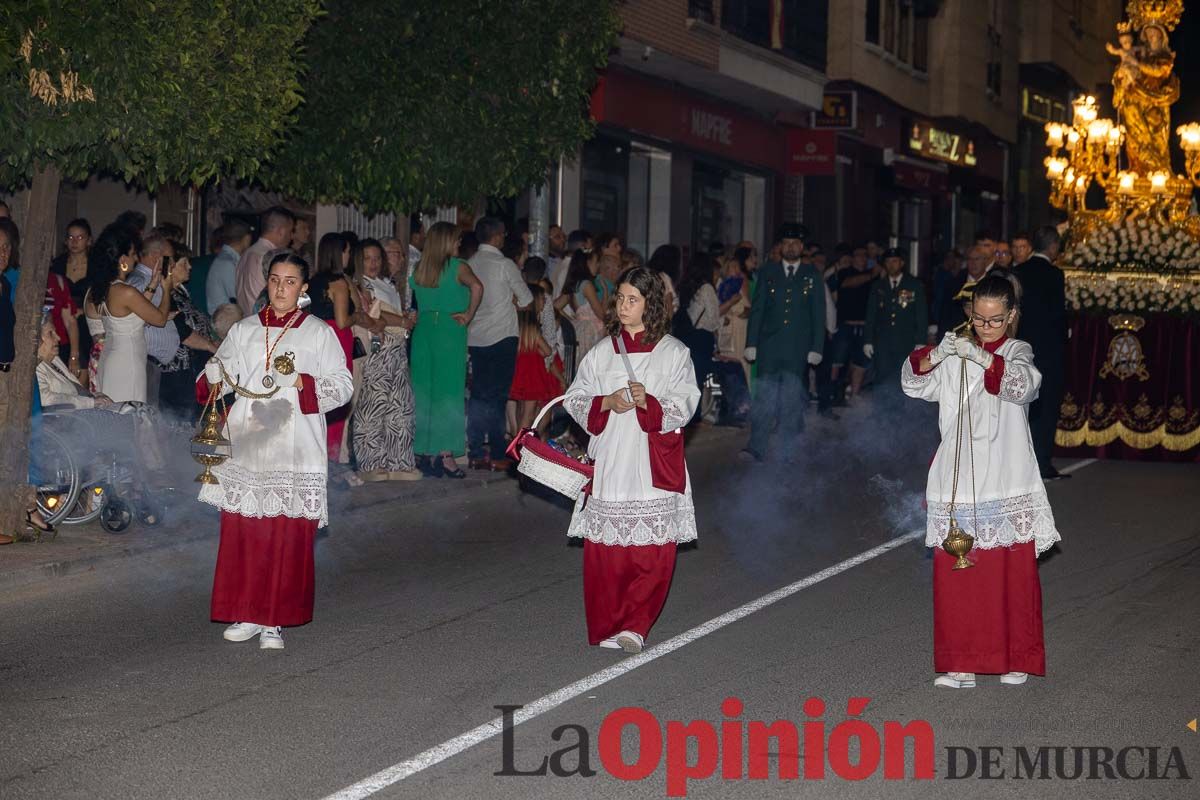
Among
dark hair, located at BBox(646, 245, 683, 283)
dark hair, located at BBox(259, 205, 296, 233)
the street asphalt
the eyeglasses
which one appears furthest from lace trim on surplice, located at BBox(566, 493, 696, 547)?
dark hair, located at BBox(646, 245, 683, 283)

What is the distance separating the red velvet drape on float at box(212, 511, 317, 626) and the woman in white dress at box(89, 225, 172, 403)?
381cm

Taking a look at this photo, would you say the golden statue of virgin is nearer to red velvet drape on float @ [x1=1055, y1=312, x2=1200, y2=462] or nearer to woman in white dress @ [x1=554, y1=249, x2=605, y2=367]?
red velvet drape on float @ [x1=1055, y1=312, x2=1200, y2=462]

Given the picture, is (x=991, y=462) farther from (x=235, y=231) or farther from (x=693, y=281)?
(x=693, y=281)

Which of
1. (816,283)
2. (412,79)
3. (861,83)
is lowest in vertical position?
(816,283)

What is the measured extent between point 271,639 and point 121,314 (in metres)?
4.38

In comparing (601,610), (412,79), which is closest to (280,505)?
(601,610)

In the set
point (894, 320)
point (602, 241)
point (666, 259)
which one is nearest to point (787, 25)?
point (894, 320)

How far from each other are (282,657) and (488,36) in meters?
7.30

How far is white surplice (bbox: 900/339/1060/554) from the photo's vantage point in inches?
290

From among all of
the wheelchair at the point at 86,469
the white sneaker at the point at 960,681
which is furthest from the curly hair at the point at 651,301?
the wheelchair at the point at 86,469

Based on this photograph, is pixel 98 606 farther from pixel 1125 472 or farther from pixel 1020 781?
pixel 1125 472

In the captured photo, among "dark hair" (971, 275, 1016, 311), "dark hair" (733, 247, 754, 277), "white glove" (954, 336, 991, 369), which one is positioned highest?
"dark hair" (733, 247, 754, 277)

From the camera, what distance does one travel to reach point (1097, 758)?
20.6ft

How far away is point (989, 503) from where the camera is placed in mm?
7387
